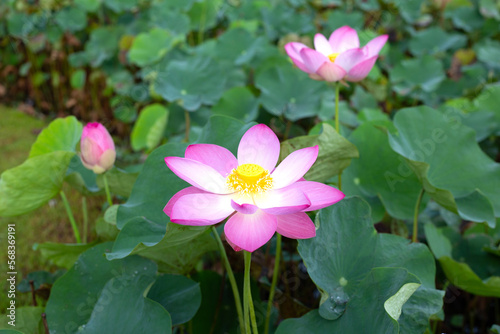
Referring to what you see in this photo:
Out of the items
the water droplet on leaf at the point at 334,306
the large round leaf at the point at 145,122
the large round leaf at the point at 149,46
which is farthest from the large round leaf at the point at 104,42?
the water droplet on leaf at the point at 334,306

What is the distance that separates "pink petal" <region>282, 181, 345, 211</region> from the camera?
1.49 feet

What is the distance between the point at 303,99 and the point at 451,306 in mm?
678

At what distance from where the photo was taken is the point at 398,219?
90 centimetres

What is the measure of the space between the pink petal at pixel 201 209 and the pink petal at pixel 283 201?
0.13 ft

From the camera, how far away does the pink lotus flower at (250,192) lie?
443mm

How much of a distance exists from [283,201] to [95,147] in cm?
38

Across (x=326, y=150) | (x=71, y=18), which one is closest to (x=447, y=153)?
(x=326, y=150)

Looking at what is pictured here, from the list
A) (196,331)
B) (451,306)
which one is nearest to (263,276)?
(196,331)

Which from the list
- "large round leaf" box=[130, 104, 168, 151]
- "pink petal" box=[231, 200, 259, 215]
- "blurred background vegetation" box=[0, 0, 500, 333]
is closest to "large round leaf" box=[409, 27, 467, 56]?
"blurred background vegetation" box=[0, 0, 500, 333]

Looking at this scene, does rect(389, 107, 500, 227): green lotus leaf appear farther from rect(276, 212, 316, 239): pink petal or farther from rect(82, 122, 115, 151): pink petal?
rect(82, 122, 115, 151): pink petal

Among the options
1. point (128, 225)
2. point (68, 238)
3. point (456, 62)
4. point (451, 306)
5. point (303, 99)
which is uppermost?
point (128, 225)

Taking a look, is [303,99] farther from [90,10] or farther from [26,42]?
[26,42]

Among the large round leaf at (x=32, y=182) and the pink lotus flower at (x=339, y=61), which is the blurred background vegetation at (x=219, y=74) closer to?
the pink lotus flower at (x=339, y=61)

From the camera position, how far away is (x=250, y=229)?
1.48 ft
